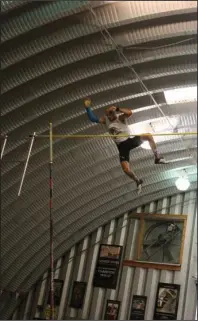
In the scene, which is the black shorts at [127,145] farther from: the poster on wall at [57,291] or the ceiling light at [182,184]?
the poster on wall at [57,291]

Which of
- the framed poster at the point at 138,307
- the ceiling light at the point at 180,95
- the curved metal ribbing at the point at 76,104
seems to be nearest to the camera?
the curved metal ribbing at the point at 76,104

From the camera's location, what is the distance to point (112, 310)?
14.9 metres

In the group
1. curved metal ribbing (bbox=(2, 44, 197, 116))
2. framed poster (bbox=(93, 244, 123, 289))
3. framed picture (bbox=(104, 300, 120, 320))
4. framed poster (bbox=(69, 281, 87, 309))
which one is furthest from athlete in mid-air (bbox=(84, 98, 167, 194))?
framed poster (bbox=(69, 281, 87, 309))

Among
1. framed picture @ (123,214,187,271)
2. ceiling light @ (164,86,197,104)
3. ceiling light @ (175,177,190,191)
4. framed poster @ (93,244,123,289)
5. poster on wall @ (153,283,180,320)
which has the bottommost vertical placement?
poster on wall @ (153,283,180,320)

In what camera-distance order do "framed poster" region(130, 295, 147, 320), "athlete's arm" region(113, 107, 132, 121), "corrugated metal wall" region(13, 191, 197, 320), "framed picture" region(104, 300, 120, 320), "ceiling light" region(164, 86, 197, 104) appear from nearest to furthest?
"athlete's arm" region(113, 107, 132, 121) → "ceiling light" region(164, 86, 197, 104) → "framed poster" region(130, 295, 147, 320) → "corrugated metal wall" region(13, 191, 197, 320) → "framed picture" region(104, 300, 120, 320)

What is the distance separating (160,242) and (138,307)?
6.54 feet

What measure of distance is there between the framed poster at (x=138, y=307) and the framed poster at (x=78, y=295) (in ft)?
5.52

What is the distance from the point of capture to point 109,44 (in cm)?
932

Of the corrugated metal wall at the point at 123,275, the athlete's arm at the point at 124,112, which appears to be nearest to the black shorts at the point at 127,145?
the athlete's arm at the point at 124,112

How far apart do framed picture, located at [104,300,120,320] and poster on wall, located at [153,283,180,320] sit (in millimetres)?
1177

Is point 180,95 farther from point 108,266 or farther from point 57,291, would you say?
point 57,291

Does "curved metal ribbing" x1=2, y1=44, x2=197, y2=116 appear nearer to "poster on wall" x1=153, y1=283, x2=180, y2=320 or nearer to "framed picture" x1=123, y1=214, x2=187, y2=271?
"framed picture" x1=123, y1=214, x2=187, y2=271

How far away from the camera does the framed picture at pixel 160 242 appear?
14812 millimetres

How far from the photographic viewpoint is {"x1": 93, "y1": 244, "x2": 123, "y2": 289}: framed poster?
15258 mm
